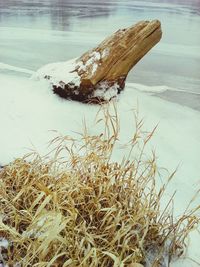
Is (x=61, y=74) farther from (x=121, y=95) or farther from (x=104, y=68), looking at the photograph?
(x=121, y=95)

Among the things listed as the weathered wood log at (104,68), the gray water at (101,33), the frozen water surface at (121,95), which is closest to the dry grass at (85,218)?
the frozen water surface at (121,95)

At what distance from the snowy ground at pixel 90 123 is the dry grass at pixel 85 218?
0.21 m

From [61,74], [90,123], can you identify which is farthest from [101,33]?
[90,123]

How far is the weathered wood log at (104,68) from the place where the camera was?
2.78 metres

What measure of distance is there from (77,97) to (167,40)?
8.36ft

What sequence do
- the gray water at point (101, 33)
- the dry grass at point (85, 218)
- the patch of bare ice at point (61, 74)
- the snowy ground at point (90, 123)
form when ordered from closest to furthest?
the dry grass at point (85, 218) → the snowy ground at point (90, 123) → the patch of bare ice at point (61, 74) → the gray water at point (101, 33)

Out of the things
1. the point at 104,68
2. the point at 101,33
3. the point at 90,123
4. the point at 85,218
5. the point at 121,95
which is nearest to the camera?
the point at 85,218

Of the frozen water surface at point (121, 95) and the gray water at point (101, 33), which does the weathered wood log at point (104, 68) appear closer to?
the frozen water surface at point (121, 95)

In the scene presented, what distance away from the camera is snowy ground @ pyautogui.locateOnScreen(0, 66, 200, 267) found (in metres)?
2.26

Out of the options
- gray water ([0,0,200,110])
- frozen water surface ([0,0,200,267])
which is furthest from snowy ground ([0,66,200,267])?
gray water ([0,0,200,110])

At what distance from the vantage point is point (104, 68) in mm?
2793

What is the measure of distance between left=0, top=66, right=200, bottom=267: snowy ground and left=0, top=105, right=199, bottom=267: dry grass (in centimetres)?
21

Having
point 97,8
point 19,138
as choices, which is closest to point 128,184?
point 19,138

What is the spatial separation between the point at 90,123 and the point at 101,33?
9.45 ft
